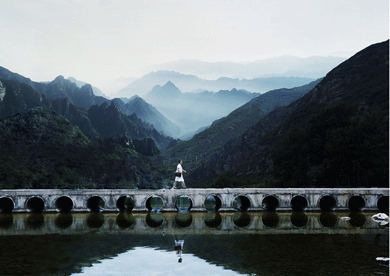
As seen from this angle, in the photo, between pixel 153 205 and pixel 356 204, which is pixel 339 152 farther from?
pixel 153 205

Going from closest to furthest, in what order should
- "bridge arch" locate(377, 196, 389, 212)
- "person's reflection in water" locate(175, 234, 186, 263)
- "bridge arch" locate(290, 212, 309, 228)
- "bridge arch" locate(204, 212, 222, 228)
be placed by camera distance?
"person's reflection in water" locate(175, 234, 186, 263), "bridge arch" locate(290, 212, 309, 228), "bridge arch" locate(204, 212, 222, 228), "bridge arch" locate(377, 196, 389, 212)

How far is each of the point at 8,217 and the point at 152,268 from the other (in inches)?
1318

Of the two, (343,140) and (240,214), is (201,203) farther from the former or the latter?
(343,140)

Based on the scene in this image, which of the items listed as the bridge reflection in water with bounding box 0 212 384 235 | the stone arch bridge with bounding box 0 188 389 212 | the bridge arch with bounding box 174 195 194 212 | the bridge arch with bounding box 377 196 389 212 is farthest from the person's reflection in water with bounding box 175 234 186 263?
the bridge arch with bounding box 377 196 389 212

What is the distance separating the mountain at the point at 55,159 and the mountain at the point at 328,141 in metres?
38.4

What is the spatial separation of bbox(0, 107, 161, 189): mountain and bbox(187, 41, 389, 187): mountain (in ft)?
126

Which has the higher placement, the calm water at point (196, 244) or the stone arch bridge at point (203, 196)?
the stone arch bridge at point (203, 196)

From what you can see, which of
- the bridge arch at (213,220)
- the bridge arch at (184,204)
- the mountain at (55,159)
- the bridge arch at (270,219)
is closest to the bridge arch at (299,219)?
the bridge arch at (270,219)

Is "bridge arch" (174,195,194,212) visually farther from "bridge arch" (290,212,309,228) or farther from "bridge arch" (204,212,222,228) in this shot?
"bridge arch" (290,212,309,228)

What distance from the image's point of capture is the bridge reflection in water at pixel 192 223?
135ft

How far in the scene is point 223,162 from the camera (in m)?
171

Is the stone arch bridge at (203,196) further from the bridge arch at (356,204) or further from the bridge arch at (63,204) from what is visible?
the bridge arch at (63,204)

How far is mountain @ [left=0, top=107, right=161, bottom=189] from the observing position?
361 ft

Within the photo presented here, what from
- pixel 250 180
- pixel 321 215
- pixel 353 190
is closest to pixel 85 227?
pixel 321 215
